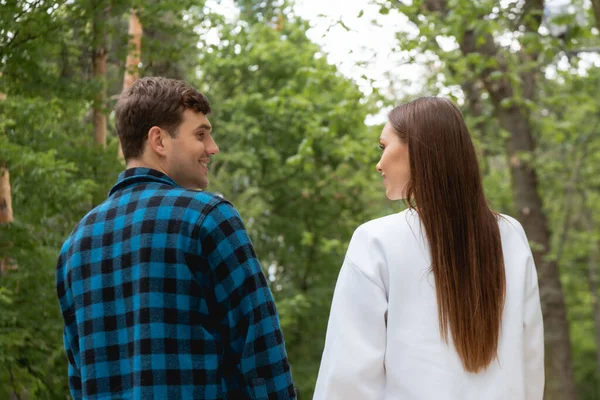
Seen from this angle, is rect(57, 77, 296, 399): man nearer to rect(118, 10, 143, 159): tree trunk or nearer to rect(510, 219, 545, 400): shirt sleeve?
rect(510, 219, 545, 400): shirt sleeve

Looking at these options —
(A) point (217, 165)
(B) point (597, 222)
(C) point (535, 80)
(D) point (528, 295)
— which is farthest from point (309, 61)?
(B) point (597, 222)

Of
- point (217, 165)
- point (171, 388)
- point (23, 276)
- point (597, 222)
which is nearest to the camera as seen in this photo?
point (171, 388)

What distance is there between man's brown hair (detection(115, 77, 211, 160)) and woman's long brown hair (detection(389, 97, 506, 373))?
0.70m

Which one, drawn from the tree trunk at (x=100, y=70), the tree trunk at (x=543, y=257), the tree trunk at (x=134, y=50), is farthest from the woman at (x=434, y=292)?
the tree trunk at (x=543, y=257)

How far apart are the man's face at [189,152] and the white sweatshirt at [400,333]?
1.72 ft

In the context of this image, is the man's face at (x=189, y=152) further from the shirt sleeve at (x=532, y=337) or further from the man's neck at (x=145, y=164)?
the shirt sleeve at (x=532, y=337)

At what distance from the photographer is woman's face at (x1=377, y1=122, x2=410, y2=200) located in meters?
2.82

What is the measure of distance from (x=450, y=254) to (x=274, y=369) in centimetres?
67

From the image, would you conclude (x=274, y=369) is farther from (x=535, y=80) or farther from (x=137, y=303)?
(x=535, y=80)

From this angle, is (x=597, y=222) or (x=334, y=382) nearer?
(x=334, y=382)

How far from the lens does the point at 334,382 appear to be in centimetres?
265

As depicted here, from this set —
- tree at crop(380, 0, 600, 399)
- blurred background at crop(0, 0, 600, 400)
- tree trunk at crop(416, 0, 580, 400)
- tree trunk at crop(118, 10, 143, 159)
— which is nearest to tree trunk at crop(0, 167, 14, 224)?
blurred background at crop(0, 0, 600, 400)

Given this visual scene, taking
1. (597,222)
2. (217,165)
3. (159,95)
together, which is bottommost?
(597,222)

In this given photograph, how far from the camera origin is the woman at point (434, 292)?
8.68ft
